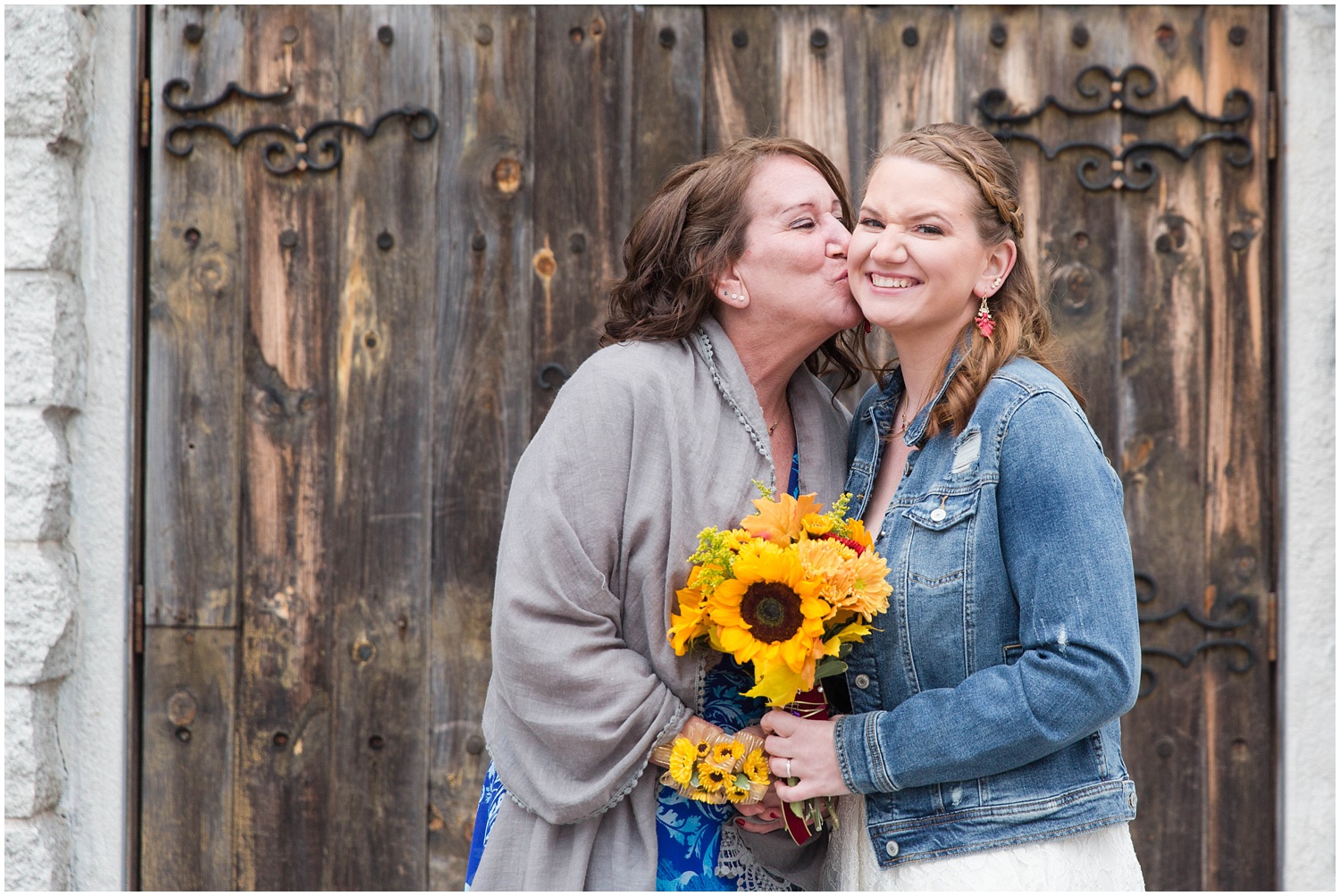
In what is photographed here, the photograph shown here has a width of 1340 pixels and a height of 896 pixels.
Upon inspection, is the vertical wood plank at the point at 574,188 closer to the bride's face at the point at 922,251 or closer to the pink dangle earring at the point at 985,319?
the bride's face at the point at 922,251

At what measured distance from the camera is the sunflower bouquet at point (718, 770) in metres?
1.62

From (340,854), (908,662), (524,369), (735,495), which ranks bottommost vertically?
(340,854)

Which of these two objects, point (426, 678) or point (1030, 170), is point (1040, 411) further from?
point (426, 678)

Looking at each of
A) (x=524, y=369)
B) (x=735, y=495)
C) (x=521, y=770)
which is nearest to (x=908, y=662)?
(x=735, y=495)

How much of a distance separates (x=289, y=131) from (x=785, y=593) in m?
1.80

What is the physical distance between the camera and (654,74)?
256cm

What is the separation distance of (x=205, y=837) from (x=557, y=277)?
1.61m

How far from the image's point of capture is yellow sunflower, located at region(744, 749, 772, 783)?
164 centimetres

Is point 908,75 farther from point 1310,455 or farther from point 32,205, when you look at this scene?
point 32,205

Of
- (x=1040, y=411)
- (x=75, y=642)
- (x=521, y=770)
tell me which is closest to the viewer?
(x=1040, y=411)

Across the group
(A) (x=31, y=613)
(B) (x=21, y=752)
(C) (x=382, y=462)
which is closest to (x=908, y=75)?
(C) (x=382, y=462)

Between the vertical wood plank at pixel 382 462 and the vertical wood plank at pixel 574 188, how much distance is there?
264 mm

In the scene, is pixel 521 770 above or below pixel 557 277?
below

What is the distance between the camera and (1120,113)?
2547mm
